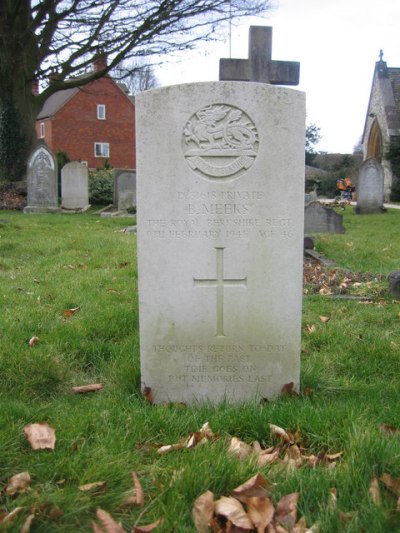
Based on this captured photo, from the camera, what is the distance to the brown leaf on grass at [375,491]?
2.07 m

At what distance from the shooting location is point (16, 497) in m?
2.16

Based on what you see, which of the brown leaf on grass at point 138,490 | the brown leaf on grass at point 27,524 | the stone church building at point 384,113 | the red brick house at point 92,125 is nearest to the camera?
the brown leaf on grass at point 27,524

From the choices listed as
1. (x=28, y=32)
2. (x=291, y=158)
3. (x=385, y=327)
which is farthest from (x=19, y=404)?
(x=28, y=32)

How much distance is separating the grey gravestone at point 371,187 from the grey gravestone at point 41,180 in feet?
34.8

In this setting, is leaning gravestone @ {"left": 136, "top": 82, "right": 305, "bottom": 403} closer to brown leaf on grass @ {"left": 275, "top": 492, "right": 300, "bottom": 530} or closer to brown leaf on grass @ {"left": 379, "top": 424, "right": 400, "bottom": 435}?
brown leaf on grass @ {"left": 379, "top": 424, "right": 400, "bottom": 435}

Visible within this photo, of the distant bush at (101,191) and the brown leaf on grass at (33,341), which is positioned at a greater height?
the distant bush at (101,191)

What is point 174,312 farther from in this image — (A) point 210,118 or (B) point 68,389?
(A) point 210,118

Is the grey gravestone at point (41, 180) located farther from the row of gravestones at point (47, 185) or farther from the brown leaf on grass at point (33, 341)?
the brown leaf on grass at point (33, 341)

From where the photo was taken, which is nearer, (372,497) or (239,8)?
(372,497)

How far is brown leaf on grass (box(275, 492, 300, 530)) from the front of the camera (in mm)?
2023

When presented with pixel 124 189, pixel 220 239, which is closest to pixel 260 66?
pixel 220 239

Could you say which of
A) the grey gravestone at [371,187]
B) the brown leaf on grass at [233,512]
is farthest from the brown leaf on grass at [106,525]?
the grey gravestone at [371,187]

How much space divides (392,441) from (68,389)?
2.12 metres

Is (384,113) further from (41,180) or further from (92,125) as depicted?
(92,125)
